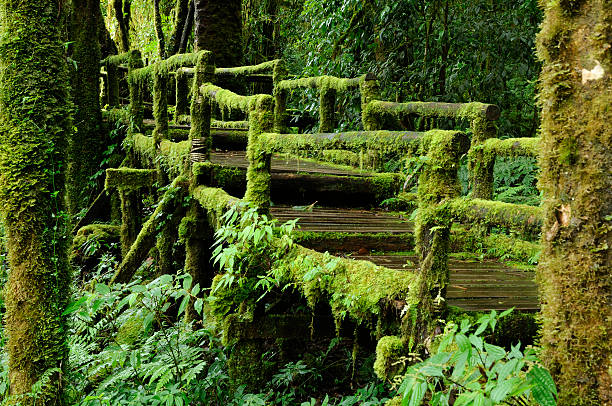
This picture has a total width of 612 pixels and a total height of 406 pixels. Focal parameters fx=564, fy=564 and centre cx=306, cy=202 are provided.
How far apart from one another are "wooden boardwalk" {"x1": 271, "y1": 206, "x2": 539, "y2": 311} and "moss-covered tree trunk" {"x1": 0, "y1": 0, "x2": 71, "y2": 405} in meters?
1.98

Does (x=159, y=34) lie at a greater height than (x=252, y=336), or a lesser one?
greater

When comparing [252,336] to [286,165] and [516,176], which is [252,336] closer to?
[286,165]

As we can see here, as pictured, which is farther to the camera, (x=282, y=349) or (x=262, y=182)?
(x=282, y=349)

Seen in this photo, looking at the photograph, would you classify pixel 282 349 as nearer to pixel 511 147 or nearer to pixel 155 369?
pixel 155 369

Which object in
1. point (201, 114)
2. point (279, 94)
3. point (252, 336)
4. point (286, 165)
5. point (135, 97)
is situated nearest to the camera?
point (252, 336)

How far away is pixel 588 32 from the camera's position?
1.86 m

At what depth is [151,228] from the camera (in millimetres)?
6934

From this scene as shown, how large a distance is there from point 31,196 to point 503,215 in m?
3.49

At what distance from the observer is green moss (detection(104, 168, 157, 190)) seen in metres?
7.37

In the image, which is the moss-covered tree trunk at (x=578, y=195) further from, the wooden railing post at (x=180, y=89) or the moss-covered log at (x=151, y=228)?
the wooden railing post at (x=180, y=89)

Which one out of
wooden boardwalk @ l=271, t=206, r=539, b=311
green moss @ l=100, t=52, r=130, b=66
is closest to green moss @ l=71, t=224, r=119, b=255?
green moss @ l=100, t=52, r=130, b=66

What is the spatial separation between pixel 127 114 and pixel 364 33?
456 cm

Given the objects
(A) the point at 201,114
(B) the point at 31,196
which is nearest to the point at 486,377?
(B) the point at 31,196

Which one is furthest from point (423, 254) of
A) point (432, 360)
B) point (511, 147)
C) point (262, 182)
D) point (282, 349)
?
point (282, 349)
